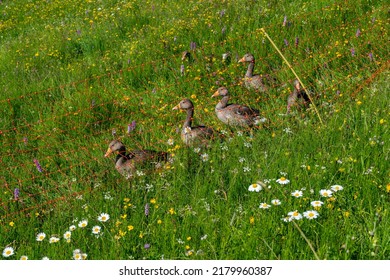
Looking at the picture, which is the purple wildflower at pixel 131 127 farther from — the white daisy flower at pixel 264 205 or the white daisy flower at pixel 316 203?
the white daisy flower at pixel 316 203

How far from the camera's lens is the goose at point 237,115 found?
596cm

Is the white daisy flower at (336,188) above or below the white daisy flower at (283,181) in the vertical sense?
above

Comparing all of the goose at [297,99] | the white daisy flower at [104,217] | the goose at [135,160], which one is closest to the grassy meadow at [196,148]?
the white daisy flower at [104,217]

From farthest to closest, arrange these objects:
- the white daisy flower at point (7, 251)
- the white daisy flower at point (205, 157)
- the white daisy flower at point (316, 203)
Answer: the white daisy flower at point (205, 157) < the white daisy flower at point (7, 251) < the white daisy flower at point (316, 203)

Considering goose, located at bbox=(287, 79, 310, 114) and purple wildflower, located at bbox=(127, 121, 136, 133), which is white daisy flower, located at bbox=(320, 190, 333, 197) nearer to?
goose, located at bbox=(287, 79, 310, 114)

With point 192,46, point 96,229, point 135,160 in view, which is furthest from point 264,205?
point 192,46

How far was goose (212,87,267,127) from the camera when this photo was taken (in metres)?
5.96

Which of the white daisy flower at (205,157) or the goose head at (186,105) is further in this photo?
the goose head at (186,105)

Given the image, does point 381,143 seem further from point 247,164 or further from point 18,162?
point 18,162

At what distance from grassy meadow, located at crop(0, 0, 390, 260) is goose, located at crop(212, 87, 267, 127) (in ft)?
0.43

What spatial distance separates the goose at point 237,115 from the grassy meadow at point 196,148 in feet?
0.43

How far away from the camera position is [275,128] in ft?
18.2

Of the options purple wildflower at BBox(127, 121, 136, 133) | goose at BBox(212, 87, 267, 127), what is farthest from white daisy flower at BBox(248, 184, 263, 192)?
purple wildflower at BBox(127, 121, 136, 133)

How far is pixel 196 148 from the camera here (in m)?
5.06
